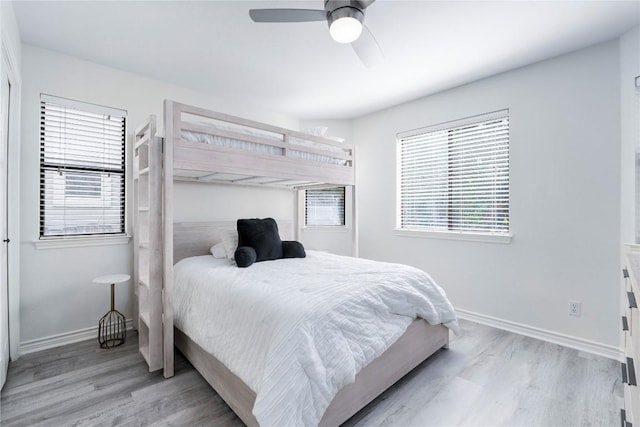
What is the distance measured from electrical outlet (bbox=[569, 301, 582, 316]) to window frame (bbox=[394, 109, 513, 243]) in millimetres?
689

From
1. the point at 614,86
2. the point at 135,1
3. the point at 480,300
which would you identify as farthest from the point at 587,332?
the point at 135,1

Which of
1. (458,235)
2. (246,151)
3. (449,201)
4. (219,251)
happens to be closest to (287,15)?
(246,151)

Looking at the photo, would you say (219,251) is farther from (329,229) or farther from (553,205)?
(553,205)

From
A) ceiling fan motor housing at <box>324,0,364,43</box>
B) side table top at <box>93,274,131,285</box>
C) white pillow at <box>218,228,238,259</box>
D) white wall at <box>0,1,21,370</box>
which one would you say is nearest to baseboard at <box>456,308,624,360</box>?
white pillow at <box>218,228,238,259</box>

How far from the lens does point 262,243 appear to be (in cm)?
269

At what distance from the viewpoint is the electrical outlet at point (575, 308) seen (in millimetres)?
2479

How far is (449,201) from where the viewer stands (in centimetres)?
335

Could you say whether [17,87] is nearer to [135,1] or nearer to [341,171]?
[135,1]

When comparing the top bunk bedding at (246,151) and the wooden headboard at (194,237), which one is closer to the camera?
the top bunk bedding at (246,151)

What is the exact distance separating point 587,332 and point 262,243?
2.86m

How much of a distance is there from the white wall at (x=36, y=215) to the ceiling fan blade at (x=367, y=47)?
210 cm

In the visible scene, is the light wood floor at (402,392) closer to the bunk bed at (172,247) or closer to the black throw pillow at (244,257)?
the bunk bed at (172,247)

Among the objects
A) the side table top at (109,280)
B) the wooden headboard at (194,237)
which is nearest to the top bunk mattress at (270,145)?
the wooden headboard at (194,237)

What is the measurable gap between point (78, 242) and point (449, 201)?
3.73 m
